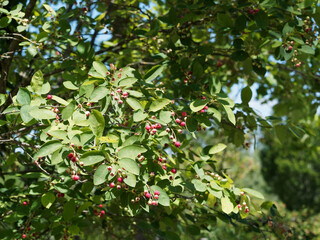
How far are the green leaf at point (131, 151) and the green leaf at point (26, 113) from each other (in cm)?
50

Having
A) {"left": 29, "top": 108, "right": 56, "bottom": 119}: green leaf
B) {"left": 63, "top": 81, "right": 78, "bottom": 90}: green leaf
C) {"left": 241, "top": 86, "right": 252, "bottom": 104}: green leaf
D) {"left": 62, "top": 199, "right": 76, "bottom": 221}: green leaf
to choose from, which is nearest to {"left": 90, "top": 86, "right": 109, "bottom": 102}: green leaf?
{"left": 29, "top": 108, "right": 56, "bottom": 119}: green leaf

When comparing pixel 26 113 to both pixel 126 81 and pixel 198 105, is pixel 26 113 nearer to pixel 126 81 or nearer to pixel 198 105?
pixel 126 81

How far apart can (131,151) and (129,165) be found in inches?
2.9

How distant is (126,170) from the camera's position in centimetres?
150

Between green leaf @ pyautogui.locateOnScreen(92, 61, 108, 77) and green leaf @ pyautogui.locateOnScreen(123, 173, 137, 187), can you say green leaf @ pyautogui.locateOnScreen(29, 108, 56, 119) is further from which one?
green leaf @ pyautogui.locateOnScreen(123, 173, 137, 187)

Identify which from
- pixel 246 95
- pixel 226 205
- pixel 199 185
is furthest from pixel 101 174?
pixel 246 95

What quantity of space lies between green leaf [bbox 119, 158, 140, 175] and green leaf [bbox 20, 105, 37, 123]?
0.53 meters

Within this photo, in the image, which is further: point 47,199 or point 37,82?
point 47,199

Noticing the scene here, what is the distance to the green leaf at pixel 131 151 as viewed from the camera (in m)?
1.50

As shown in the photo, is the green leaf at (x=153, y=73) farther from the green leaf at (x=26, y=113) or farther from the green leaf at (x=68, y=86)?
the green leaf at (x=26, y=113)

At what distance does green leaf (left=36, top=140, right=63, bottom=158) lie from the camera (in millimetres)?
1494

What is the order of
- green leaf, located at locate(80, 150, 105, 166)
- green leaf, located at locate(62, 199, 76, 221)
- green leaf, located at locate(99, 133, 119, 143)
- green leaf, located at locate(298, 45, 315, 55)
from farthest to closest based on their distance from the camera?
green leaf, located at locate(298, 45, 315, 55) < green leaf, located at locate(62, 199, 76, 221) < green leaf, located at locate(99, 133, 119, 143) < green leaf, located at locate(80, 150, 105, 166)

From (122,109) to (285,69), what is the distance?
2.49 meters

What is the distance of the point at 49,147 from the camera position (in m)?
1.51
